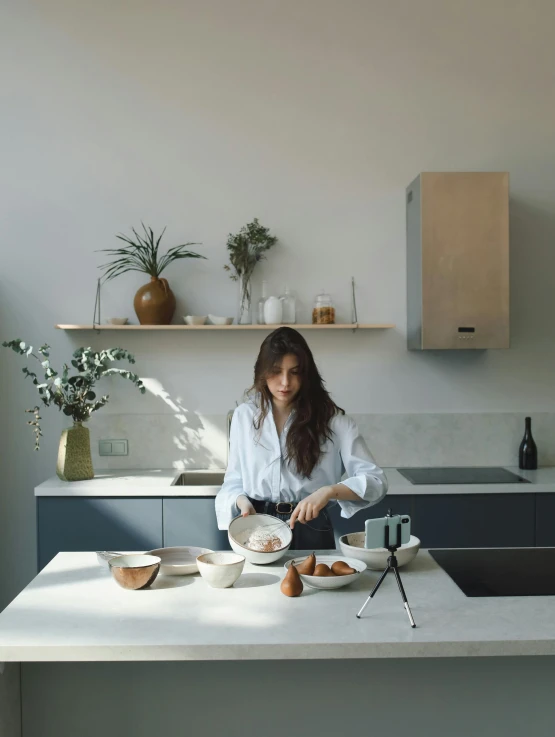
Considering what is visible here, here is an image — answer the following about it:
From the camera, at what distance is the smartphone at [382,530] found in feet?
6.09

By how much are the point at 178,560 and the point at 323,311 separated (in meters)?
2.00

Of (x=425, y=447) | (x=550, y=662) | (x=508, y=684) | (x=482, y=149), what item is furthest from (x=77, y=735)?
(x=482, y=149)

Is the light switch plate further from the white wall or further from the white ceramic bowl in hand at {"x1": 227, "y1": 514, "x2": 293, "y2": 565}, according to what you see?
the white ceramic bowl in hand at {"x1": 227, "y1": 514, "x2": 293, "y2": 565}

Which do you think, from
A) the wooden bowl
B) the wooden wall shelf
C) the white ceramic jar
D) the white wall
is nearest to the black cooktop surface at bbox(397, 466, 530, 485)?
the white wall

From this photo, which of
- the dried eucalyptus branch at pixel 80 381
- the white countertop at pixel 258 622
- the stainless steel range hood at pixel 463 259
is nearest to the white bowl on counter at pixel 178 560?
the white countertop at pixel 258 622

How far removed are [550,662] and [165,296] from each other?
8.59 feet

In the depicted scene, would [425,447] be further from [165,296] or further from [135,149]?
[135,149]

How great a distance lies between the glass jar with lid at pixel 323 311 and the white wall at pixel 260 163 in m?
0.12

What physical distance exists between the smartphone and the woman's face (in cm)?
76

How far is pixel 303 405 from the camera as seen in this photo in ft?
8.45

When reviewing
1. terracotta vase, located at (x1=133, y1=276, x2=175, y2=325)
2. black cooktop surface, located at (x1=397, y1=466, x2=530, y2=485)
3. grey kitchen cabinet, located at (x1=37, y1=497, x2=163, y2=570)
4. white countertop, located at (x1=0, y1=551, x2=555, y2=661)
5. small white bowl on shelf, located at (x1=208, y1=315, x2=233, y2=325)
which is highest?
terracotta vase, located at (x1=133, y1=276, x2=175, y2=325)

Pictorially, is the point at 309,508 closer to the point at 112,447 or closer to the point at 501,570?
the point at 501,570

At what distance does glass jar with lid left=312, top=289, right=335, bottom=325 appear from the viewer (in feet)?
12.8

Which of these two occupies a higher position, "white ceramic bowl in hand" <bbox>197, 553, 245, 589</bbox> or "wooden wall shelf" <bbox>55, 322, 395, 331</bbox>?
"wooden wall shelf" <bbox>55, 322, 395, 331</bbox>
